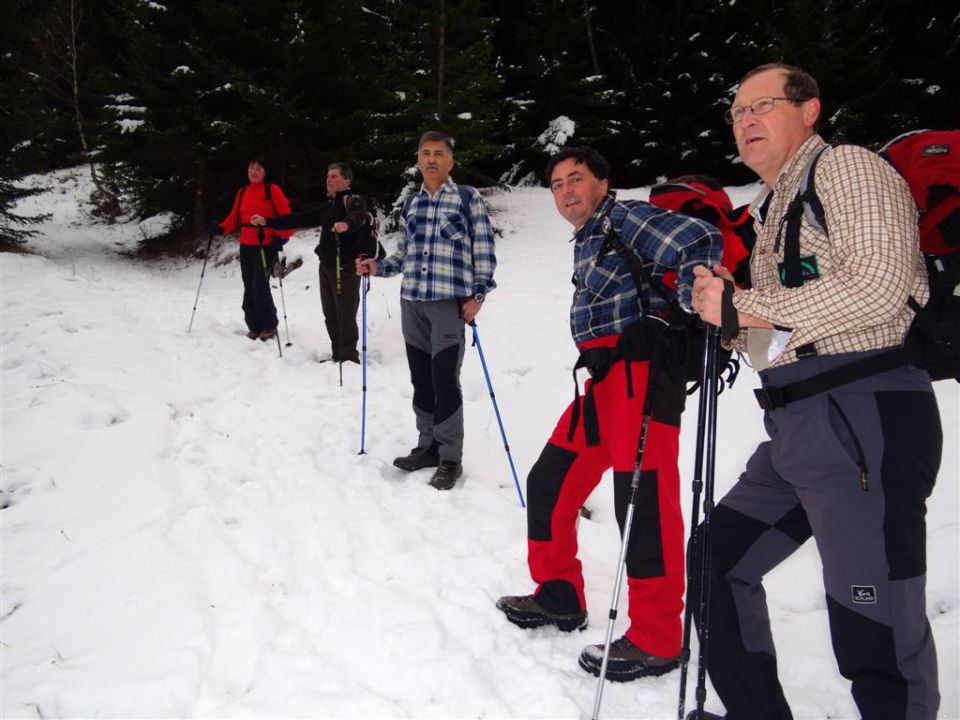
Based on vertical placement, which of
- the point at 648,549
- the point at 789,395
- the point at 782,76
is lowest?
the point at 648,549

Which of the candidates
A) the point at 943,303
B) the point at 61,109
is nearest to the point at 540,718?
the point at 943,303

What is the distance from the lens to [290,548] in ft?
12.5

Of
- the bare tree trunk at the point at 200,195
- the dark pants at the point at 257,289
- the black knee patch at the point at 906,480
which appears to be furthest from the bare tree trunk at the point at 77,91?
the black knee patch at the point at 906,480

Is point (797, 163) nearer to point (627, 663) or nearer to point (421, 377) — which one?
point (627, 663)

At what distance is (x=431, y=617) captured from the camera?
126 inches

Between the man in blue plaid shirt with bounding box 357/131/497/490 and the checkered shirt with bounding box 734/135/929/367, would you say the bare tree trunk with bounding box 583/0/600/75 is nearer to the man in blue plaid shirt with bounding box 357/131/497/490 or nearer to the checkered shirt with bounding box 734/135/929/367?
the man in blue plaid shirt with bounding box 357/131/497/490

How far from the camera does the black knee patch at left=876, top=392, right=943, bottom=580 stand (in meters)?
1.76

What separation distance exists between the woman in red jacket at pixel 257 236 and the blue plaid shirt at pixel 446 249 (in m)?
4.45

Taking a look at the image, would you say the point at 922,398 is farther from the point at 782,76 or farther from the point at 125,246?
the point at 125,246

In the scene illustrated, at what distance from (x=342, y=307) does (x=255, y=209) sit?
7.18 ft

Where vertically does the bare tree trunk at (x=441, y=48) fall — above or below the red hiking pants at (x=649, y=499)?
above

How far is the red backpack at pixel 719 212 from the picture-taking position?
8.51 ft

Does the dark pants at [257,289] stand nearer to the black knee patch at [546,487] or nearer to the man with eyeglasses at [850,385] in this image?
the black knee patch at [546,487]

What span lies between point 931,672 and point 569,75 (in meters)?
17.4
